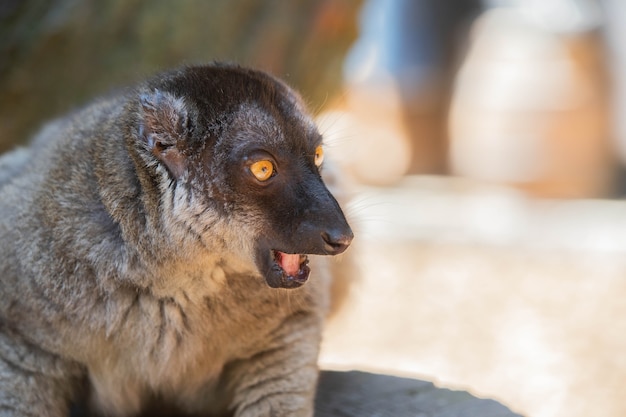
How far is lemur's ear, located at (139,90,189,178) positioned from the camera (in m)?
4.02

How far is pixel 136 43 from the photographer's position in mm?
8672

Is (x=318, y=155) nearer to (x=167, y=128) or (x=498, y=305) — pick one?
(x=167, y=128)

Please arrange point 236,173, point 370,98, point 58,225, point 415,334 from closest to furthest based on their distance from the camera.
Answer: point 236,173 < point 58,225 < point 415,334 < point 370,98

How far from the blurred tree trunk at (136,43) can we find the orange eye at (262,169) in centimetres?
335

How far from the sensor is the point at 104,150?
4.28 meters

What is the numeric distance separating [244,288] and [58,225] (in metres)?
0.91

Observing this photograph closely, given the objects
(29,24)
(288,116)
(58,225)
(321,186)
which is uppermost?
(29,24)

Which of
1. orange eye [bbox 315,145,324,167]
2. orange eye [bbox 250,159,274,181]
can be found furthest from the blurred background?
orange eye [bbox 250,159,274,181]

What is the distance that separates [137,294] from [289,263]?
0.74 meters

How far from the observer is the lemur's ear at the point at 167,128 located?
4016 mm

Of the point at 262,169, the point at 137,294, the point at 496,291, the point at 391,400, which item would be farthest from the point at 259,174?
the point at 496,291

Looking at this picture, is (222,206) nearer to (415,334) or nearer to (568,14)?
(415,334)

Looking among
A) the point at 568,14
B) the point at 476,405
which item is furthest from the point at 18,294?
the point at 568,14

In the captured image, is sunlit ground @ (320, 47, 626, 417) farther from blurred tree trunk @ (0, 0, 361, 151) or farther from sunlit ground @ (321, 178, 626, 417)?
blurred tree trunk @ (0, 0, 361, 151)
